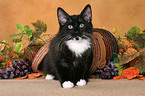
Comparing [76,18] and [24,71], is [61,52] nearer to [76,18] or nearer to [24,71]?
[76,18]

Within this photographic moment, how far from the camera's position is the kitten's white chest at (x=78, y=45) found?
1.01 meters

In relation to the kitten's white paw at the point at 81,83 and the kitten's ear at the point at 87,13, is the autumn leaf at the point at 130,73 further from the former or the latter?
the kitten's ear at the point at 87,13

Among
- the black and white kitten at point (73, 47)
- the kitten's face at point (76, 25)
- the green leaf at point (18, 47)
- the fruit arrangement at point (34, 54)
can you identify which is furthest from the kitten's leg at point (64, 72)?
the green leaf at point (18, 47)

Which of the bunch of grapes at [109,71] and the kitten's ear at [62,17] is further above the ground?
the kitten's ear at [62,17]

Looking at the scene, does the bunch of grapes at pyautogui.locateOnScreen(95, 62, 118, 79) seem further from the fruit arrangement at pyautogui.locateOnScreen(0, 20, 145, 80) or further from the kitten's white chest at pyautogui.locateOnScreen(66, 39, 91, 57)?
the kitten's white chest at pyautogui.locateOnScreen(66, 39, 91, 57)

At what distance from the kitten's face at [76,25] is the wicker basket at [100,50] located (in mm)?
150

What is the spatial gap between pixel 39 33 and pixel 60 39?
0.51m

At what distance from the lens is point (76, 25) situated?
3.23 feet

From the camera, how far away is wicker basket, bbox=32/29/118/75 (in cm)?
119

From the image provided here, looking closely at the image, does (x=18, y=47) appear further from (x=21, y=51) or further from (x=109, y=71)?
(x=109, y=71)

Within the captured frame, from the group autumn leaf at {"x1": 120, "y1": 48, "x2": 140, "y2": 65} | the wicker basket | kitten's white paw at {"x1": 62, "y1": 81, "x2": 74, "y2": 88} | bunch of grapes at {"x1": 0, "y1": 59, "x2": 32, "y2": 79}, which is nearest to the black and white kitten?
kitten's white paw at {"x1": 62, "y1": 81, "x2": 74, "y2": 88}

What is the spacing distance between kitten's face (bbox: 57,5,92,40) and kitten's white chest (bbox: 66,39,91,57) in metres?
0.03

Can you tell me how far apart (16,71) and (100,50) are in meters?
0.62

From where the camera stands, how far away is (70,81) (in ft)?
3.22
